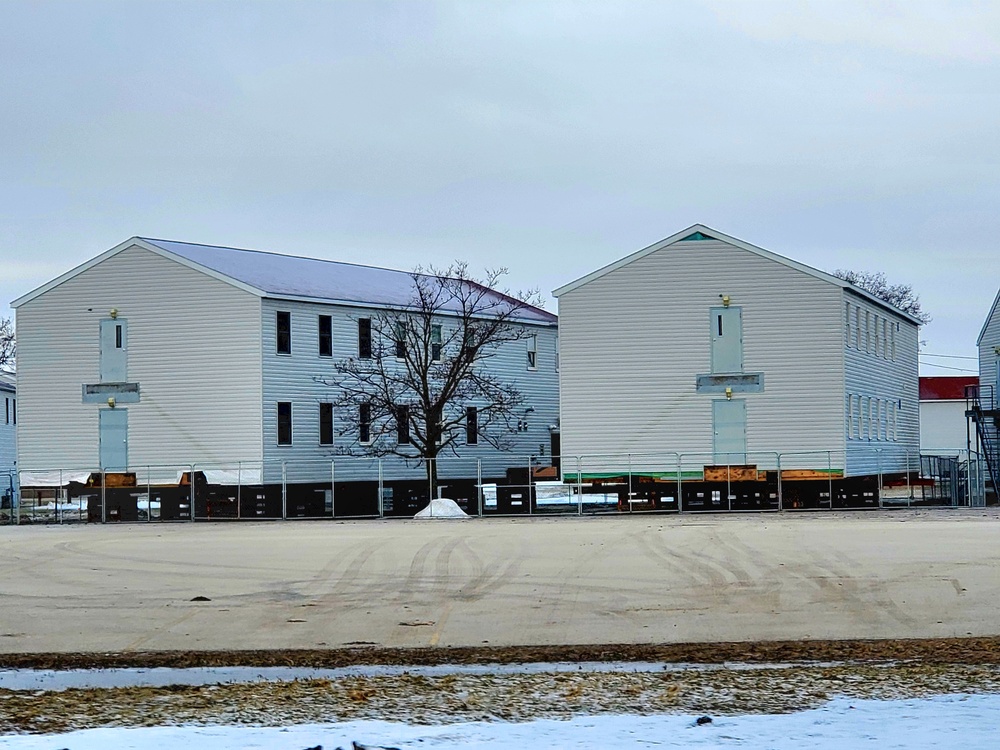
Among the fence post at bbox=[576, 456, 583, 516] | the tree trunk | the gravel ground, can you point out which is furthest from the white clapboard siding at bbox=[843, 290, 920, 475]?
the gravel ground

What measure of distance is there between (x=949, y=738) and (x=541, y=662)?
4.89 metres

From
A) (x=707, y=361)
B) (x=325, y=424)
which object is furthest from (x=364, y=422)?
(x=707, y=361)

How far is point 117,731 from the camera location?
10625mm

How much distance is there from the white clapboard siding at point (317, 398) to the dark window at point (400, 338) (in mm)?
1106

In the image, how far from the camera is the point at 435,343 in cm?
5847

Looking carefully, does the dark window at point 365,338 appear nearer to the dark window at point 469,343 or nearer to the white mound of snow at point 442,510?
the dark window at point 469,343

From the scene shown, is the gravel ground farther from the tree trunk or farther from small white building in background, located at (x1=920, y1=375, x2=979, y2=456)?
small white building in background, located at (x1=920, y1=375, x2=979, y2=456)

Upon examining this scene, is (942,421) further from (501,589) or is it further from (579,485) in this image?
(501,589)

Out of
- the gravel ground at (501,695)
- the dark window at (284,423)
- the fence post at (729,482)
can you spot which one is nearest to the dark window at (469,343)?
the dark window at (284,423)

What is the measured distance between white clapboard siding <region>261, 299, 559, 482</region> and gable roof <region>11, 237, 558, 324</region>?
541 mm

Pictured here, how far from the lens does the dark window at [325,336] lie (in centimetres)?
5497

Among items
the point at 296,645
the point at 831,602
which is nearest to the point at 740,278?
the point at 831,602

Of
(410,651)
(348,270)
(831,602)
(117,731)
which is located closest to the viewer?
(117,731)

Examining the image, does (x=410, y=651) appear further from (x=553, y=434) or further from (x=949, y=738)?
(x=553, y=434)
